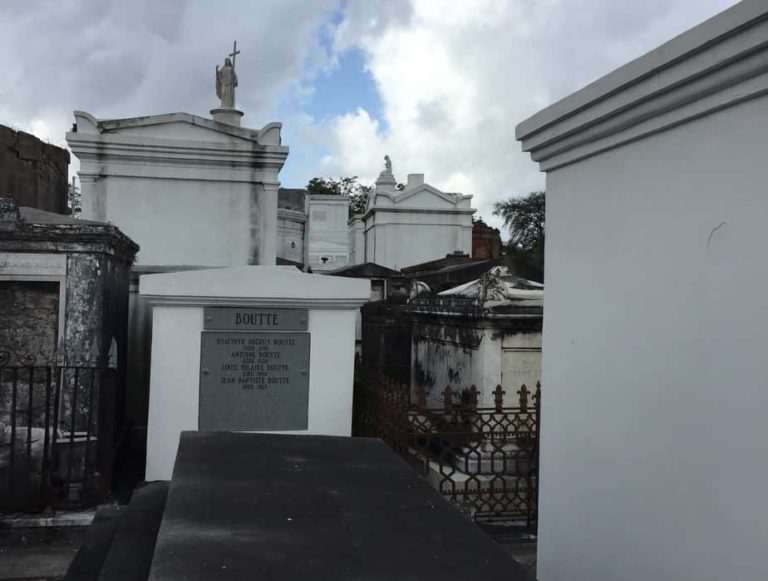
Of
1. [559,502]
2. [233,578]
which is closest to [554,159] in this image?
[559,502]

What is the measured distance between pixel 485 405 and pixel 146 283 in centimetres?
316

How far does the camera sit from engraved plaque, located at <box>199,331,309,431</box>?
6289 millimetres

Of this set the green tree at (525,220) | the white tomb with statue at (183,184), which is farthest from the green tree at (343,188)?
the white tomb with statue at (183,184)

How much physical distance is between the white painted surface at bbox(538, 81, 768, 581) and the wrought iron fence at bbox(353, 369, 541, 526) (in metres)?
2.61

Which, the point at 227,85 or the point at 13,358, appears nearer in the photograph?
the point at 13,358

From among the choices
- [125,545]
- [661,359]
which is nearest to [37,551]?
[125,545]

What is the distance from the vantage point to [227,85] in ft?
40.2

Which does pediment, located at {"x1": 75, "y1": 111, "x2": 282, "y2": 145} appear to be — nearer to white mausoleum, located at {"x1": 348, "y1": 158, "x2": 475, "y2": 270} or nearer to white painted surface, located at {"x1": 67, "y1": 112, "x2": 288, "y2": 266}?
white painted surface, located at {"x1": 67, "y1": 112, "x2": 288, "y2": 266}

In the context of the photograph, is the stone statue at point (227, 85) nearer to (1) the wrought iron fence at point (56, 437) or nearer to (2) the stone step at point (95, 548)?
(1) the wrought iron fence at point (56, 437)

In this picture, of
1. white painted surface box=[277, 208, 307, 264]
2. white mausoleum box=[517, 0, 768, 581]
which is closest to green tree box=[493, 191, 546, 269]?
white painted surface box=[277, 208, 307, 264]

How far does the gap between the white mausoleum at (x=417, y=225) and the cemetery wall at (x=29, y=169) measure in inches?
409

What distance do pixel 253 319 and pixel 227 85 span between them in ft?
23.3

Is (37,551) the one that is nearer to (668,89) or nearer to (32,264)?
(32,264)

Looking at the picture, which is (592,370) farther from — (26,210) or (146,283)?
(26,210)
